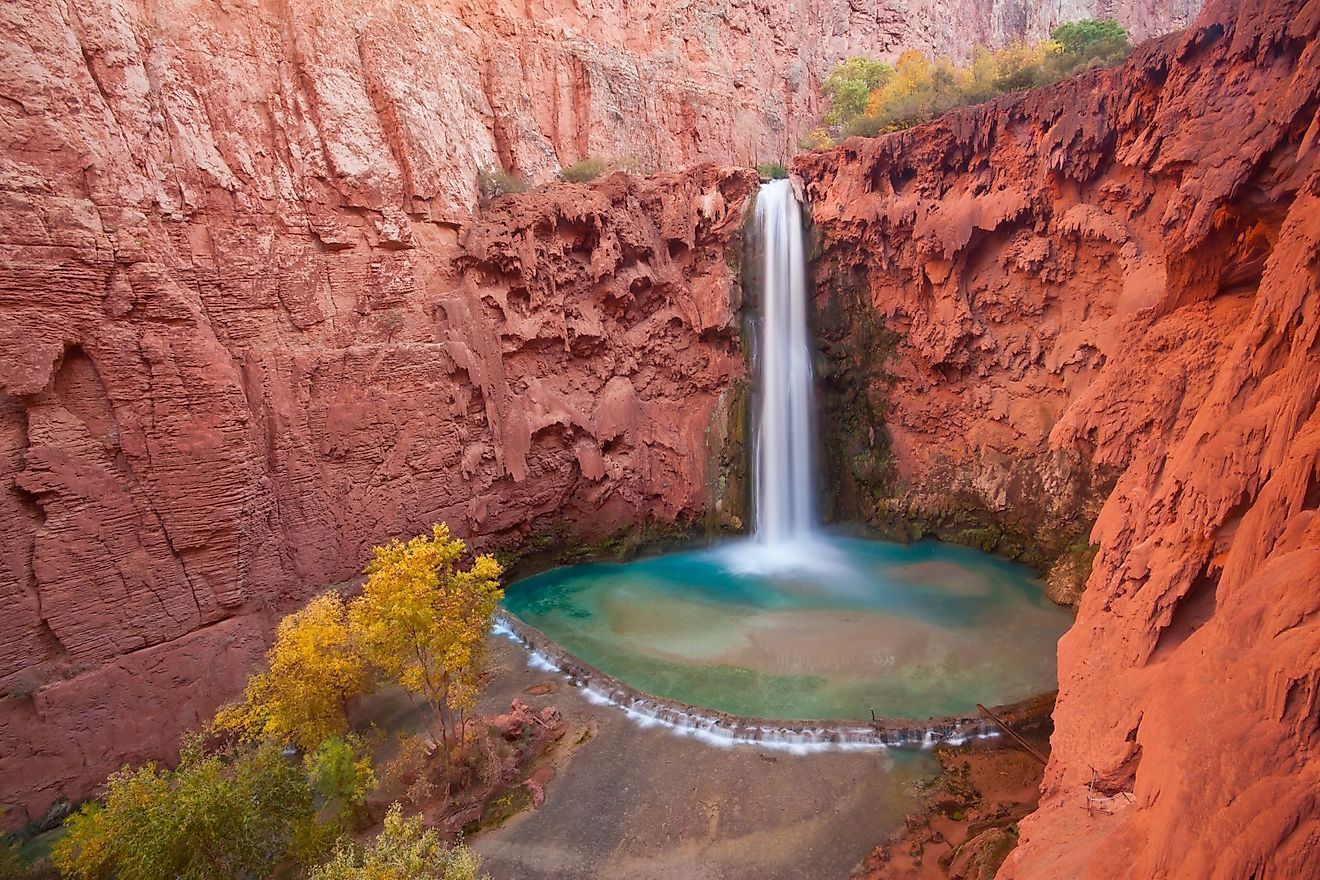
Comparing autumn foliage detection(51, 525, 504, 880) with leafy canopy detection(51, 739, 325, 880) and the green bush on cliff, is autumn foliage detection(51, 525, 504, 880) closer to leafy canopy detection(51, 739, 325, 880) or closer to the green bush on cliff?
leafy canopy detection(51, 739, 325, 880)

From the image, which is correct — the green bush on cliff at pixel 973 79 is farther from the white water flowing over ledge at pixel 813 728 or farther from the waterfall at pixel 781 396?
the white water flowing over ledge at pixel 813 728

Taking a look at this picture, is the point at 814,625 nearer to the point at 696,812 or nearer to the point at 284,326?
the point at 696,812

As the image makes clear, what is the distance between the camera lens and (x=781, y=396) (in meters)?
20.0

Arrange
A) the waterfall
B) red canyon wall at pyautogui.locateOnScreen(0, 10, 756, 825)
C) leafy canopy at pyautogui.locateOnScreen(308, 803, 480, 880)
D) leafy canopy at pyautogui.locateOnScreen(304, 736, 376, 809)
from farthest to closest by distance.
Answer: the waterfall
red canyon wall at pyautogui.locateOnScreen(0, 10, 756, 825)
leafy canopy at pyautogui.locateOnScreen(304, 736, 376, 809)
leafy canopy at pyautogui.locateOnScreen(308, 803, 480, 880)

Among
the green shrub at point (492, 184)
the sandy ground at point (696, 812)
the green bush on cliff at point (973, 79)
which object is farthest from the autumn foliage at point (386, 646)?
the green bush on cliff at point (973, 79)

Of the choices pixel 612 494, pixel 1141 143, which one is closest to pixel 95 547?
pixel 612 494

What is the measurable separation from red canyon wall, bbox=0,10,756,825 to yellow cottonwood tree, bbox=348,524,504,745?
4980 millimetres

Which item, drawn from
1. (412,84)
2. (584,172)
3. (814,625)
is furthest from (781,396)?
(412,84)

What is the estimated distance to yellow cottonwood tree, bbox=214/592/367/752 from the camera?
9484 millimetres

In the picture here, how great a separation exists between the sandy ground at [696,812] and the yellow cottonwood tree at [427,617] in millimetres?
2098

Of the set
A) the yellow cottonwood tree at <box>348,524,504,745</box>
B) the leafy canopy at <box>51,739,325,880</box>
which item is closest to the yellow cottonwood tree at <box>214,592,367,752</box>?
the yellow cottonwood tree at <box>348,524,504,745</box>

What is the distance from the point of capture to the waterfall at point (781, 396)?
19750 millimetres

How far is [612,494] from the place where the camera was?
1925 centimetres

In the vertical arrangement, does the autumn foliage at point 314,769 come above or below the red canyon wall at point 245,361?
below
